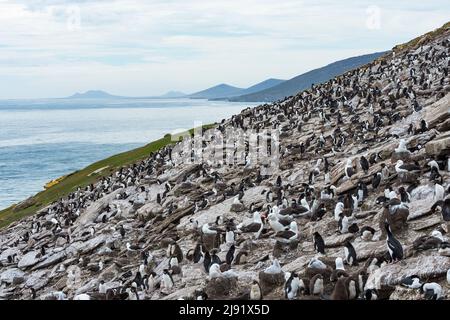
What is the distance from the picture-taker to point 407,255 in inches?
680

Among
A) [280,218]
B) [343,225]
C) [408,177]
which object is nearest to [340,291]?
[343,225]

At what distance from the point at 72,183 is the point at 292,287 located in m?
60.0

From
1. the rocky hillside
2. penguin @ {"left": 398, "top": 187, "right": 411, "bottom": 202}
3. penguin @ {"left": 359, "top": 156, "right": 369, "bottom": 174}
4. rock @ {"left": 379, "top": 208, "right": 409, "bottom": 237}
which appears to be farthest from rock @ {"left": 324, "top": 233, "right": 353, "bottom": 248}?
penguin @ {"left": 359, "top": 156, "right": 369, "bottom": 174}

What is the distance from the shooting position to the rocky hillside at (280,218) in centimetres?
1802

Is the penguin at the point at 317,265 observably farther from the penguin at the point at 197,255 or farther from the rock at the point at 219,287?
the penguin at the point at 197,255

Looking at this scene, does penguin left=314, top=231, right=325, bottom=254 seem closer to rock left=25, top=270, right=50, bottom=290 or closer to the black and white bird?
the black and white bird

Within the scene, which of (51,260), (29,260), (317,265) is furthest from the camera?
(29,260)

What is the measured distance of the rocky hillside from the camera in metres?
18.0

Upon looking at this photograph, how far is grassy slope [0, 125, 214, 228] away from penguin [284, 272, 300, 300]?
163ft

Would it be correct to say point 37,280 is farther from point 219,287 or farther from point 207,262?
point 219,287

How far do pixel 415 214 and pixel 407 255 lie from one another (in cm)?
388

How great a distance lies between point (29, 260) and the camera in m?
35.9

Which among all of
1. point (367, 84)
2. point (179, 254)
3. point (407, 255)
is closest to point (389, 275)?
point (407, 255)

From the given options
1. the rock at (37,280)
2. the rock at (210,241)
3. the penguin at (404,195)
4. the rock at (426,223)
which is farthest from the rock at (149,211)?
the rock at (426,223)
